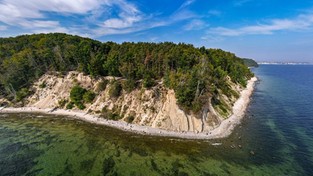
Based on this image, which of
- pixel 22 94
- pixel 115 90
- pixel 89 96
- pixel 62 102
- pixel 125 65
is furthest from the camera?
pixel 22 94

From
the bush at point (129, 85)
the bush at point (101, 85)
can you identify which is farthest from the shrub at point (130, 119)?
the bush at point (101, 85)

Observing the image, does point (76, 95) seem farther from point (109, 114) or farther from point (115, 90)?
point (109, 114)

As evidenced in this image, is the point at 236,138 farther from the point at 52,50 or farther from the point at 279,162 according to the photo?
the point at 52,50

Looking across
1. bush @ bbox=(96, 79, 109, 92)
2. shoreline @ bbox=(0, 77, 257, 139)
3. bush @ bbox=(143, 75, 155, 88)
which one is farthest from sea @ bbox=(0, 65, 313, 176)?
bush @ bbox=(143, 75, 155, 88)

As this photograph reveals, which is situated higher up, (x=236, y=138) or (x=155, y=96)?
(x=155, y=96)

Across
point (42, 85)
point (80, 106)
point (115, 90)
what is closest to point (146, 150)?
point (115, 90)

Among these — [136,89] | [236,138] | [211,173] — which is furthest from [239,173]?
[136,89]

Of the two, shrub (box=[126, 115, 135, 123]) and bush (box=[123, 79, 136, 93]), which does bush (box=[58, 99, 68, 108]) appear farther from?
shrub (box=[126, 115, 135, 123])
